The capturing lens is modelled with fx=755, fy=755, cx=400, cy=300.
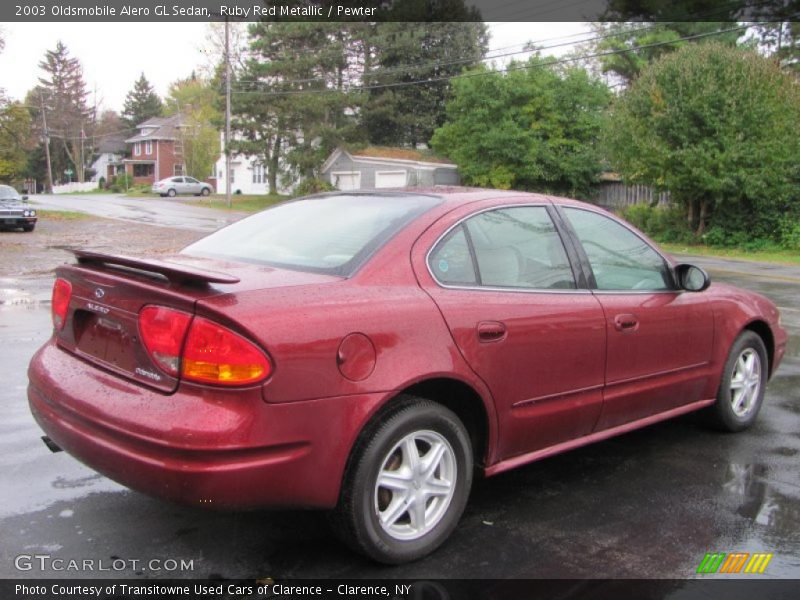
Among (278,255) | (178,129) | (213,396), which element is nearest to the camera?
(213,396)

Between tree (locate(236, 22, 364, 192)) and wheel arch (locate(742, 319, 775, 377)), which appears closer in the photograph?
wheel arch (locate(742, 319, 775, 377))

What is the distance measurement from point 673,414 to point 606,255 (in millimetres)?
1093

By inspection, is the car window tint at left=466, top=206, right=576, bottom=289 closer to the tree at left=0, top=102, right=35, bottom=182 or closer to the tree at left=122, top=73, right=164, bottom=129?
the tree at left=0, top=102, right=35, bottom=182

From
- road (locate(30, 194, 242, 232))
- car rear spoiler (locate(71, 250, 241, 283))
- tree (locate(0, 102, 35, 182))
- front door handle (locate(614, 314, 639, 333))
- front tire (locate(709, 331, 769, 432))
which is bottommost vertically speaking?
road (locate(30, 194, 242, 232))

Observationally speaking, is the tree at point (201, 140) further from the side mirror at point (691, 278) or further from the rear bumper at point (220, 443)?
the rear bumper at point (220, 443)

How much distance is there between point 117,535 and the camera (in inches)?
134

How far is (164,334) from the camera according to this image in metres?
2.92

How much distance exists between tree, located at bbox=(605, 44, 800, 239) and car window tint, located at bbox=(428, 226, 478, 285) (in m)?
20.0

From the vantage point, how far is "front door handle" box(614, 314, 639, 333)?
4.07 m

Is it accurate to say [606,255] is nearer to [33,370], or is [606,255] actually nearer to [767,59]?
[33,370]

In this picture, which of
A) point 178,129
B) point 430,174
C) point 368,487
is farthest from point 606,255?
point 178,129

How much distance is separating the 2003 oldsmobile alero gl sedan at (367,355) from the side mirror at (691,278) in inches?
4.9

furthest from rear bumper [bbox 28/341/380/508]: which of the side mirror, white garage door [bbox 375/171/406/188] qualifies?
white garage door [bbox 375/171/406/188]

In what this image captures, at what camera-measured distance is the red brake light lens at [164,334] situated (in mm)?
2881
